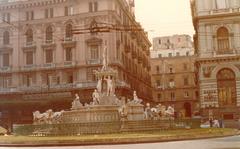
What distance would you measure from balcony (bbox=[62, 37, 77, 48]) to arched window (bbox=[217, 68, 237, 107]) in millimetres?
22222

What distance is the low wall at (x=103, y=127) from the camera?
30.5 m

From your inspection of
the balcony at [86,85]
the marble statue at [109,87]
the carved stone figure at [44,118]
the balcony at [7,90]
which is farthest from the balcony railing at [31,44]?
the marble statue at [109,87]

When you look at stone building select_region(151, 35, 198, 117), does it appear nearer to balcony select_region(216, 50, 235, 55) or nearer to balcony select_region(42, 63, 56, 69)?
balcony select_region(216, 50, 235, 55)

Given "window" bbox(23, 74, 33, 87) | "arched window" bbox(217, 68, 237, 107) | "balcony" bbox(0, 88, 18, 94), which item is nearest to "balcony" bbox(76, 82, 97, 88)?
"window" bbox(23, 74, 33, 87)

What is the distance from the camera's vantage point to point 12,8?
68.2 meters

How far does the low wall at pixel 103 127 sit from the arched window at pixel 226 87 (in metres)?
24.7

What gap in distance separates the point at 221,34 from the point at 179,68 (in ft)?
146

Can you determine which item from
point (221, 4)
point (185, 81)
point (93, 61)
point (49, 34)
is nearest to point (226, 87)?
point (221, 4)

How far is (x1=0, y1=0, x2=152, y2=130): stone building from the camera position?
2472 inches

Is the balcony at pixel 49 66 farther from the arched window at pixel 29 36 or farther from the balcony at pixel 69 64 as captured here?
the arched window at pixel 29 36

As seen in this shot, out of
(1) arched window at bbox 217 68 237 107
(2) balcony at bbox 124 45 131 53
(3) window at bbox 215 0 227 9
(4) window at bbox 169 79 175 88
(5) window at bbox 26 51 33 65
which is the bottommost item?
(1) arched window at bbox 217 68 237 107

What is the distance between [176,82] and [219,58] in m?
45.6

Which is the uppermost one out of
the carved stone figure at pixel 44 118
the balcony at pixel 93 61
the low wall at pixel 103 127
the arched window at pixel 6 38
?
the arched window at pixel 6 38

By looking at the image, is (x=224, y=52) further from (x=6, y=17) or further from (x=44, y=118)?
(x=6, y=17)
